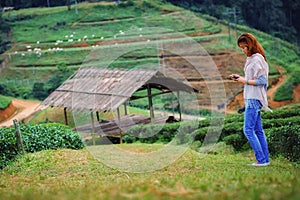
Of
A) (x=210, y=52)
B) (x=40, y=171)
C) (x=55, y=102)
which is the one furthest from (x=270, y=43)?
(x=40, y=171)

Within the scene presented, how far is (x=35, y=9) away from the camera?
6975 centimetres

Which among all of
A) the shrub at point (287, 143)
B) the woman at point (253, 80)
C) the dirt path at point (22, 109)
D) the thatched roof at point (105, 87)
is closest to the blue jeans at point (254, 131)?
the woman at point (253, 80)

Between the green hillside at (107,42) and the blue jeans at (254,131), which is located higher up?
the blue jeans at (254,131)

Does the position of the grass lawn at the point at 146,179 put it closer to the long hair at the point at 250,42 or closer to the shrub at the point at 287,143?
the shrub at the point at 287,143

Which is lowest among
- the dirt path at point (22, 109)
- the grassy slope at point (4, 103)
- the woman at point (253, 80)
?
the dirt path at point (22, 109)

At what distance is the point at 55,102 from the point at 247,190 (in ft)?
70.2

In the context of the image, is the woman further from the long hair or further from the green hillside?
the green hillside

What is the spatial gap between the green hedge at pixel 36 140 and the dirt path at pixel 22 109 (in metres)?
18.0

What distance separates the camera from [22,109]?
39.8 metres

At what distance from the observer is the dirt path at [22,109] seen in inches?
1421

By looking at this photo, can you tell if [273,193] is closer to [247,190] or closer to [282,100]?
[247,190]

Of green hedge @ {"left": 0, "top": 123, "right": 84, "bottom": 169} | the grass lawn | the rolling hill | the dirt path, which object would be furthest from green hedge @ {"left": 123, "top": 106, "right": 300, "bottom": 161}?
the rolling hill

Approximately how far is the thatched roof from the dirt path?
8.49 meters

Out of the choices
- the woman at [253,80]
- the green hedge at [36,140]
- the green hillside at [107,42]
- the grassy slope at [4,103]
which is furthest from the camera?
the green hillside at [107,42]
